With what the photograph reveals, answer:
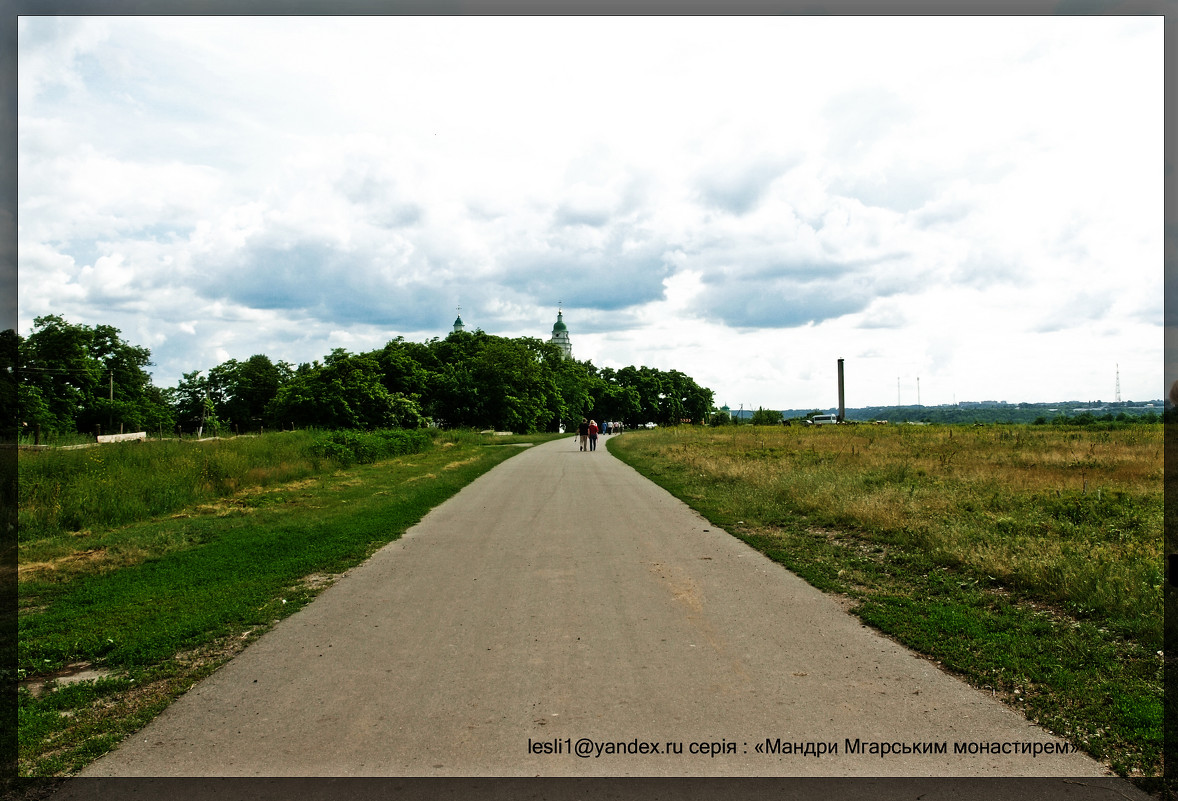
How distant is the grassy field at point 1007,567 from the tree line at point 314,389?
1829 centimetres

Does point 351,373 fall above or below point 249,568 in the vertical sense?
above

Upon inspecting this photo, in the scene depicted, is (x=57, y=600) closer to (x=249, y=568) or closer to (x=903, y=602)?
(x=249, y=568)

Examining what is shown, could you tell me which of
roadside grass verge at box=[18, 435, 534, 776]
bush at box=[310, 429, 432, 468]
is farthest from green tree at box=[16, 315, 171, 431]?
roadside grass verge at box=[18, 435, 534, 776]

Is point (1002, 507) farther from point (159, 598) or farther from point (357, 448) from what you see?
point (357, 448)

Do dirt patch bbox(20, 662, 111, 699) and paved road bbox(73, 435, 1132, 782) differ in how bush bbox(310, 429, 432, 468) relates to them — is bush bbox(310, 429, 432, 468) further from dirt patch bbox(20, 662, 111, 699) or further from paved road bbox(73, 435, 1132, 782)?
dirt patch bbox(20, 662, 111, 699)

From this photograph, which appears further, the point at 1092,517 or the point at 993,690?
the point at 1092,517

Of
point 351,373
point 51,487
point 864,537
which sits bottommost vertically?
point 864,537

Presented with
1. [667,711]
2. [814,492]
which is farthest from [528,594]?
[814,492]

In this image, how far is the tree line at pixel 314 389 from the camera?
57906 millimetres

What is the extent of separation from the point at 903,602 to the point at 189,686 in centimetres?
684

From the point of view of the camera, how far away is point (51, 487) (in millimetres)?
14633

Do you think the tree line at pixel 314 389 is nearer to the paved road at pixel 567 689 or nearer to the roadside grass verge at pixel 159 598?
the roadside grass verge at pixel 159 598

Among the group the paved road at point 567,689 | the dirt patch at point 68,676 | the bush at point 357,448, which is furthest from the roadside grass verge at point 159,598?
the bush at point 357,448

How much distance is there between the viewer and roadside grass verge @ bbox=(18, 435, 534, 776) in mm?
4785
